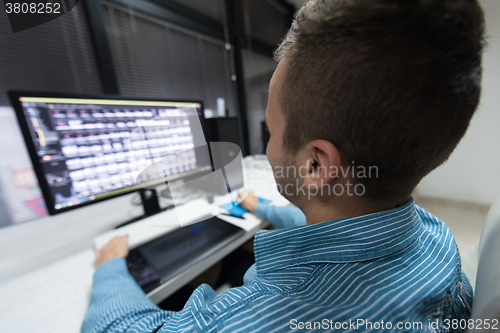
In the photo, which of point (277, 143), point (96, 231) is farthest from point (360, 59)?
point (96, 231)

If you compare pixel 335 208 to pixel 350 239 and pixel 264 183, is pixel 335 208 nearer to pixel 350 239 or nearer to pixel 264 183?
pixel 350 239

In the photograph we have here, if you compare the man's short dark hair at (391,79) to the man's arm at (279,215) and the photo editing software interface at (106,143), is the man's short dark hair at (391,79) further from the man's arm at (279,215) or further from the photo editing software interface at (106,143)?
the photo editing software interface at (106,143)

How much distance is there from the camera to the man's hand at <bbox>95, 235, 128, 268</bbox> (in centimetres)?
54

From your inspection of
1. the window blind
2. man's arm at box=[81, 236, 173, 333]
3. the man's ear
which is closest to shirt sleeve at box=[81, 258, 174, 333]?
man's arm at box=[81, 236, 173, 333]

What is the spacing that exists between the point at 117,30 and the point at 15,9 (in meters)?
0.41

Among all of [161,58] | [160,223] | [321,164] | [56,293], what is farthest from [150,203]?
[161,58]

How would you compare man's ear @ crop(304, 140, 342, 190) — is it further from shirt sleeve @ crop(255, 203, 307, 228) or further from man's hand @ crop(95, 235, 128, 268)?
man's hand @ crop(95, 235, 128, 268)

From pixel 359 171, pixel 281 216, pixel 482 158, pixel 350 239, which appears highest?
pixel 359 171

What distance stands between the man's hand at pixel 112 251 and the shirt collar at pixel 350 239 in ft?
1.43

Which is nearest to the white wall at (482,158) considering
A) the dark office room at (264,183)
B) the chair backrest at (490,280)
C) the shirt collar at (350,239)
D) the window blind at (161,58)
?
the dark office room at (264,183)

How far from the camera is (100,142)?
0.64m

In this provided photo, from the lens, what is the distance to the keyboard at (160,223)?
2.17ft

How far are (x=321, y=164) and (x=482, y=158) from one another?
7.01 ft

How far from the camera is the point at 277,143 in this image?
0.47 meters
